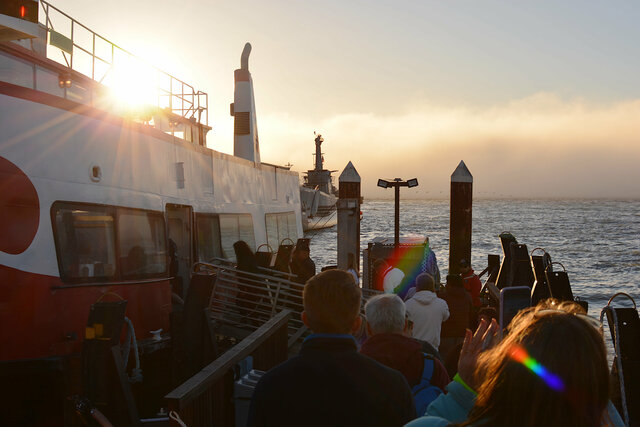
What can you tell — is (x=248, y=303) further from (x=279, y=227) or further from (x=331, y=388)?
(x=331, y=388)

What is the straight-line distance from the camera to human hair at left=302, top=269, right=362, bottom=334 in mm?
2760

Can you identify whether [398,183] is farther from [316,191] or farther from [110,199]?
[316,191]

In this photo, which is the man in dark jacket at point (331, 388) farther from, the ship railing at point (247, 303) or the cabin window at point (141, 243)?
the ship railing at point (247, 303)

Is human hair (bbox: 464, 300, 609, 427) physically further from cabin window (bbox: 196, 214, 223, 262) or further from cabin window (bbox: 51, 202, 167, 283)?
cabin window (bbox: 196, 214, 223, 262)

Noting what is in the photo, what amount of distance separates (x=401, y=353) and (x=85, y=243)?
5.14 m

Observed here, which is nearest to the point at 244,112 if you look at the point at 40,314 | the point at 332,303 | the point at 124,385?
the point at 40,314

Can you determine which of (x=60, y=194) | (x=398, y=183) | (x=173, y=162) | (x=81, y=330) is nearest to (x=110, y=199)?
(x=60, y=194)

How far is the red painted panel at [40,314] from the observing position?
20.7 feet

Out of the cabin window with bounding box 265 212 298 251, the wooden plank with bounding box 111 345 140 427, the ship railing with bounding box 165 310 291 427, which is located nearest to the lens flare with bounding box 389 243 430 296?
the cabin window with bounding box 265 212 298 251

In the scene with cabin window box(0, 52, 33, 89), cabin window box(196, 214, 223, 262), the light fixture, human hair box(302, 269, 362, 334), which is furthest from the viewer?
the light fixture

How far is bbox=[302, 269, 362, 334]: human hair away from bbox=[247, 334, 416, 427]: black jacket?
73mm

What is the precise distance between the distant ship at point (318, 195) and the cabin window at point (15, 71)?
74.0 metres

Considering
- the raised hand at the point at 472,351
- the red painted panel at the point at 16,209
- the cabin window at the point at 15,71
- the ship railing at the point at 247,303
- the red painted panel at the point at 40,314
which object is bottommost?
the ship railing at the point at 247,303

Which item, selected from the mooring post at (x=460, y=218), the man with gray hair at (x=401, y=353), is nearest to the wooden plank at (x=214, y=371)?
the man with gray hair at (x=401, y=353)
